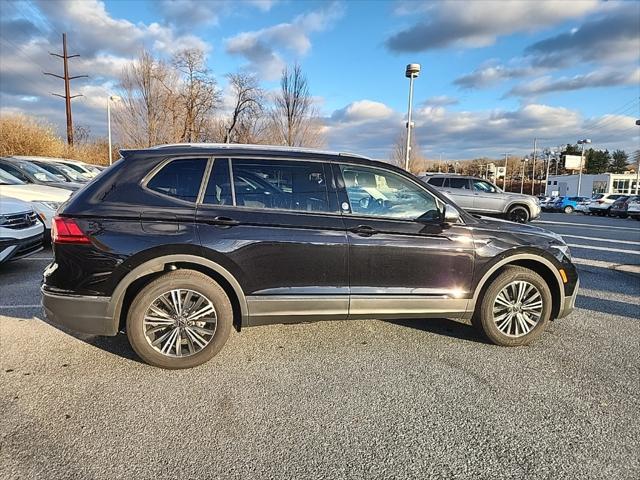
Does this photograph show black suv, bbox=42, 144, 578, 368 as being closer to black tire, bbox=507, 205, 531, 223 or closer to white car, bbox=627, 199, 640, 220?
black tire, bbox=507, 205, 531, 223

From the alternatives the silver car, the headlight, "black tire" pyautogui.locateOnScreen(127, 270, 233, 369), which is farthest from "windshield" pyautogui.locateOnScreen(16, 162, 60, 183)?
the silver car

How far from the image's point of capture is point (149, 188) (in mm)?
3494

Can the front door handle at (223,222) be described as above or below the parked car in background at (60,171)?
below

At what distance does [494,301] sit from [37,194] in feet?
28.1

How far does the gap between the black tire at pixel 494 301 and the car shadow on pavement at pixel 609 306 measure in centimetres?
179

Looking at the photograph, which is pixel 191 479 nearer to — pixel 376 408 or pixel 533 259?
pixel 376 408

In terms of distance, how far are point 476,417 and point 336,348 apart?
4.67 ft

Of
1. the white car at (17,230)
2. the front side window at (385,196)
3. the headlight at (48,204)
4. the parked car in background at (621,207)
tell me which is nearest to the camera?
the front side window at (385,196)

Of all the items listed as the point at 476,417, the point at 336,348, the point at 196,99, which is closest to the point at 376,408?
the point at 476,417

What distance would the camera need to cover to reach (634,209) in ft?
83.8

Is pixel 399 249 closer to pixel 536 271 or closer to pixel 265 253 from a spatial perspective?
pixel 265 253

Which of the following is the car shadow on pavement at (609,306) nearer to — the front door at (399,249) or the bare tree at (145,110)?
the front door at (399,249)

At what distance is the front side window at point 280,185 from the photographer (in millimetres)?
3621

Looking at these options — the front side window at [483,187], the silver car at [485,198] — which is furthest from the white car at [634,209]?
the front side window at [483,187]
